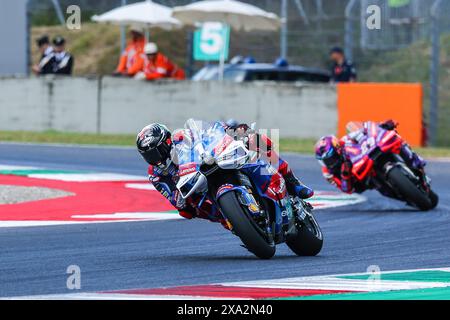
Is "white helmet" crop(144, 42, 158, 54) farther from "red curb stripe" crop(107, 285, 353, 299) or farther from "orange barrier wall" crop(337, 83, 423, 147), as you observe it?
"red curb stripe" crop(107, 285, 353, 299)

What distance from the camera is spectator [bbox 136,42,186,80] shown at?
2309 cm

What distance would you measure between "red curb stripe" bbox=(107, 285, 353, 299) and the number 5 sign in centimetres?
1753

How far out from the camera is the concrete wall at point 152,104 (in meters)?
22.1

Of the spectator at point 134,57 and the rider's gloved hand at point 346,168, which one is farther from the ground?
the spectator at point 134,57

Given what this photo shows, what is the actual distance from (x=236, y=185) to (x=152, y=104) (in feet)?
43.6

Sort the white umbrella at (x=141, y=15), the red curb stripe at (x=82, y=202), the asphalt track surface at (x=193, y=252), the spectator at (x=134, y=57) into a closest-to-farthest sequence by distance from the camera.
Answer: the asphalt track surface at (x=193, y=252) → the red curb stripe at (x=82, y=202) → the spectator at (x=134, y=57) → the white umbrella at (x=141, y=15)

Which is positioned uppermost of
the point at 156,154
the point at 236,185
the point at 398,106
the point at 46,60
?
the point at 46,60

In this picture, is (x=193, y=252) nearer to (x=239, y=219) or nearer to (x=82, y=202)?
(x=239, y=219)

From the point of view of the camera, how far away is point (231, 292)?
8.00 metres

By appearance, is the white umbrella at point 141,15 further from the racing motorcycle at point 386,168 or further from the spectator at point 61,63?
the racing motorcycle at point 386,168

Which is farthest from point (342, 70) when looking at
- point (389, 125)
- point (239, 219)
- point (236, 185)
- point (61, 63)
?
point (239, 219)

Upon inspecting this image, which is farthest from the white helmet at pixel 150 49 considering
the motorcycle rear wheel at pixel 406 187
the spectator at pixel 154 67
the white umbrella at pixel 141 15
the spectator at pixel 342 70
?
the motorcycle rear wheel at pixel 406 187

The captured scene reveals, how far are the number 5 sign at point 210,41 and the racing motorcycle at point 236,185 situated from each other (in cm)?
1576

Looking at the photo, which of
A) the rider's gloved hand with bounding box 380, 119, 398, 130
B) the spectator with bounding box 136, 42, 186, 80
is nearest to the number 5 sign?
the spectator with bounding box 136, 42, 186, 80
